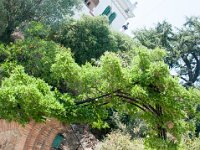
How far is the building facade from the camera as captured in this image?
3300cm

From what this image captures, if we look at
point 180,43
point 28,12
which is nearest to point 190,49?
point 180,43

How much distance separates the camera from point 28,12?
72.3ft

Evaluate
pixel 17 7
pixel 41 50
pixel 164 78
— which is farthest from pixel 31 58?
pixel 164 78

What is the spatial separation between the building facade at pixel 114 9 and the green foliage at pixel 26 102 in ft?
77.3

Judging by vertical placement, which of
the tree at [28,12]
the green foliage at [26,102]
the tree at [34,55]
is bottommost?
the green foliage at [26,102]

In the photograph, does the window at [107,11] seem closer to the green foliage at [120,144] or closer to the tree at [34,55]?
the tree at [34,55]

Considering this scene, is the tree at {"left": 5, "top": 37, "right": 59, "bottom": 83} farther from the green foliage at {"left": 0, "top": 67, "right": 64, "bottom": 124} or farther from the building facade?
the building facade

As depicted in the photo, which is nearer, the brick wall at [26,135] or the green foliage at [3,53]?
the brick wall at [26,135]

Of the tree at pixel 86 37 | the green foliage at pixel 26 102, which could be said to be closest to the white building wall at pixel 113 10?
the tree at pixel 86 37

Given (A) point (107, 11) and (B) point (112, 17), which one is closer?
(A) point (107, 11)

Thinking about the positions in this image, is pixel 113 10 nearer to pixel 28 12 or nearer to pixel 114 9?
pixel 114 9

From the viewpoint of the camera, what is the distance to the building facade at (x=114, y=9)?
108 feet

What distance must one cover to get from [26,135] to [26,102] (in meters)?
1.00

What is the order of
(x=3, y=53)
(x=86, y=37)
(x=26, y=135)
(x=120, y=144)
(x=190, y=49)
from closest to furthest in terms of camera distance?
(x=26, y=135) → (x=120, y=144) → (x=3, y=53) → (x=86, y=37) → (x=190, y=49)
